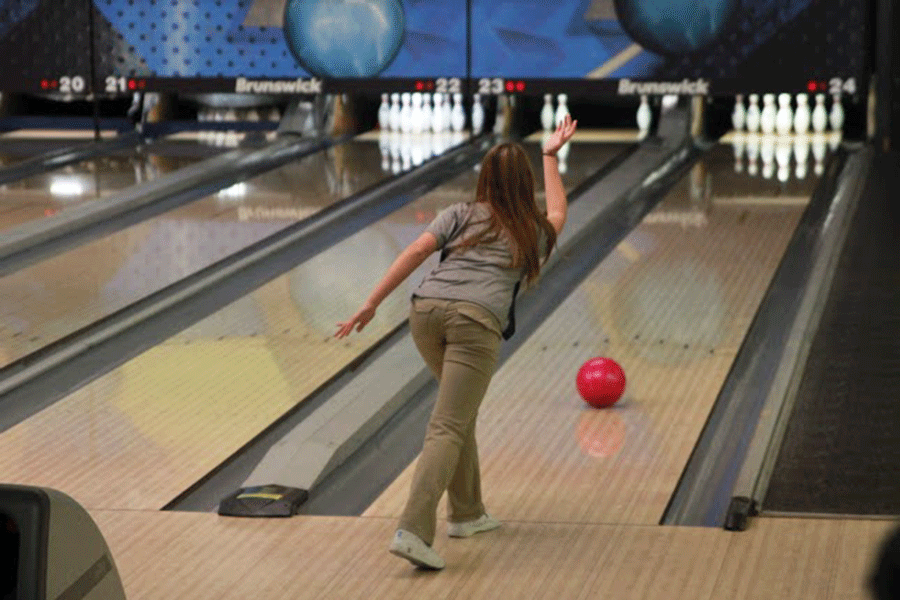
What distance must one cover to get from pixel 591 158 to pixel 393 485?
5.02 metres

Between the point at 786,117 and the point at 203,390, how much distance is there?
18.2 feet

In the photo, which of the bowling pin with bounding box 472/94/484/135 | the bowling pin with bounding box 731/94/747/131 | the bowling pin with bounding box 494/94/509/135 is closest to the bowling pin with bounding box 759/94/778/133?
the bowling pin with bounding box 731/94/747/131

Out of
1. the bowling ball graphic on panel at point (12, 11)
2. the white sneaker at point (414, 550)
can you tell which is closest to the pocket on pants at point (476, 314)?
the white sneaker at point (414, 550)

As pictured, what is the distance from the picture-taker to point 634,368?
5199 millimetres

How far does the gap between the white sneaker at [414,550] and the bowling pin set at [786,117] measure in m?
6.44

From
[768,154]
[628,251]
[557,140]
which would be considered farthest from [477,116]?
[557,140]

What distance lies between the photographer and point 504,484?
425cm

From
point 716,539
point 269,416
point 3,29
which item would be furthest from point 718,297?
point 3,29

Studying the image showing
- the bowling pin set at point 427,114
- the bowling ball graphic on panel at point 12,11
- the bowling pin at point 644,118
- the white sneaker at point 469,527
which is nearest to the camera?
the white sneaker at point 469,527

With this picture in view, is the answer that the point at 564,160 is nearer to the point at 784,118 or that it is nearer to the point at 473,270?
the point at 784,118

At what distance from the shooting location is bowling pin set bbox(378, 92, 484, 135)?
400 inches

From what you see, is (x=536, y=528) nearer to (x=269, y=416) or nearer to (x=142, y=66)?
(x=269, y=416)

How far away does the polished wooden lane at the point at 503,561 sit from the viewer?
3494mm

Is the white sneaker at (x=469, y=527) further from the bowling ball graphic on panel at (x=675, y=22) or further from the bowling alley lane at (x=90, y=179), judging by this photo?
the bowling ball graphic on panel at (x=675, y=22)
